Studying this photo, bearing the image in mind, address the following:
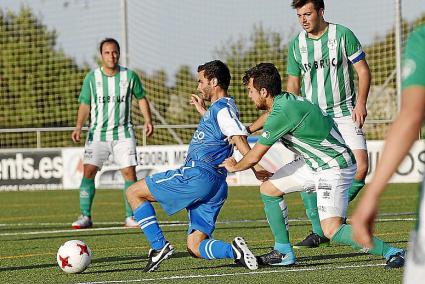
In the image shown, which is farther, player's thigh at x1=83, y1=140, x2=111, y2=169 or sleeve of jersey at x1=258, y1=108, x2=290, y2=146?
player's thigh at x1=83, y1=140, x2=111, y2=169

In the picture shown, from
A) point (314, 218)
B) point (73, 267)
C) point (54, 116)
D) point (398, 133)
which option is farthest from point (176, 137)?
point (398, 133)

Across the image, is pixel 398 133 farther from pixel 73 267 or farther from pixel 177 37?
pixel 177 37

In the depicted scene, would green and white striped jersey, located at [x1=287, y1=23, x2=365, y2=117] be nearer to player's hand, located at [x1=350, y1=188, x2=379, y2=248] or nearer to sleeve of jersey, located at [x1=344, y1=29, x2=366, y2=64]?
sleeve of jersey, located at [x1=344, y1=29, x2=366, y2=64]

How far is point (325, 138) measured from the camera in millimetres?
7543

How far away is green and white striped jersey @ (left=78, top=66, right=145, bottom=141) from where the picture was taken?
1250cm

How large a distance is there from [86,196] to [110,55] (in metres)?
1.64

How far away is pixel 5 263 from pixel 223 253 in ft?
6.58

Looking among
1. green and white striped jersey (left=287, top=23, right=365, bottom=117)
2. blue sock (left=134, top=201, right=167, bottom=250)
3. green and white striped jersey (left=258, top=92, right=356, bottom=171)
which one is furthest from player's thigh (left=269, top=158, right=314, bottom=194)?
green and white striped jersey (left=287, top=23, right=365, bottom=117)

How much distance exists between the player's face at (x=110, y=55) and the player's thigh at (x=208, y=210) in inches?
177

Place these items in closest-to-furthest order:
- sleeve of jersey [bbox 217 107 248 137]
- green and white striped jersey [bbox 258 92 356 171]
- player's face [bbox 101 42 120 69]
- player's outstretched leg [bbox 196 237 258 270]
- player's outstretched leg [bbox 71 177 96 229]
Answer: green and white striped jersey [bbox 258 92 356 171] → player's outstretched leg [bbox 196 237 258 270] → sleeve of jersey [bbox 217 107 248 137] → player's face [bbox 101 42 120 69] → player's outstretched leg [bbox 71 177 96 229]

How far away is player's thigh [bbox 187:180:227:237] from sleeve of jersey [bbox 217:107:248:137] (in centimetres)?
48

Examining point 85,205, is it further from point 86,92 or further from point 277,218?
point 277,218

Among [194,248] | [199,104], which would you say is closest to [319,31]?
[199,104]

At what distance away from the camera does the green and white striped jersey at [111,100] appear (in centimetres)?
1250
